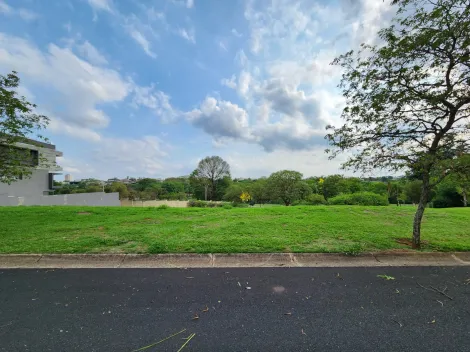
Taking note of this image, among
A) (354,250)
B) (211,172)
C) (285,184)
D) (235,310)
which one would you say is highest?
(211,172)

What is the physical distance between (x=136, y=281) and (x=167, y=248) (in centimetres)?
109

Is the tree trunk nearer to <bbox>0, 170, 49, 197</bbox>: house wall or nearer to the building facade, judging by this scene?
the building facade

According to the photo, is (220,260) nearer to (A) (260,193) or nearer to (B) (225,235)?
(B) (225,235)

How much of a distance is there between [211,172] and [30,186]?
3040cm

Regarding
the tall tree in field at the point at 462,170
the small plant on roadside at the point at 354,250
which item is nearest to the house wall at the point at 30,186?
the small plant on roadside at the point at 354,250

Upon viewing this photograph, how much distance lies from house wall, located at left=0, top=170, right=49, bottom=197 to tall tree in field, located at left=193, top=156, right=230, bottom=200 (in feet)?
88.5

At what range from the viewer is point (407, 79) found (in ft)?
14.8

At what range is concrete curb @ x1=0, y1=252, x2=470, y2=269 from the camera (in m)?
3.80

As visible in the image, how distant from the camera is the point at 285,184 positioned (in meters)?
38.0

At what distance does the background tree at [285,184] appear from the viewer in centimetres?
3744

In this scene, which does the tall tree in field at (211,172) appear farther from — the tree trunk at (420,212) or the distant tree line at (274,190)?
the tree trunk at (420,212)

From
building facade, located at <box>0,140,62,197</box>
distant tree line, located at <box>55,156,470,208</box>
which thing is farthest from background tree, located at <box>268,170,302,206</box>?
building facade, located at <box>0,140,62,197</box>

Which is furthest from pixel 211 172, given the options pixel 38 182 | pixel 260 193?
pixel 38 182

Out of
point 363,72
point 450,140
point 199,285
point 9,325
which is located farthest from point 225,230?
point 450,140
